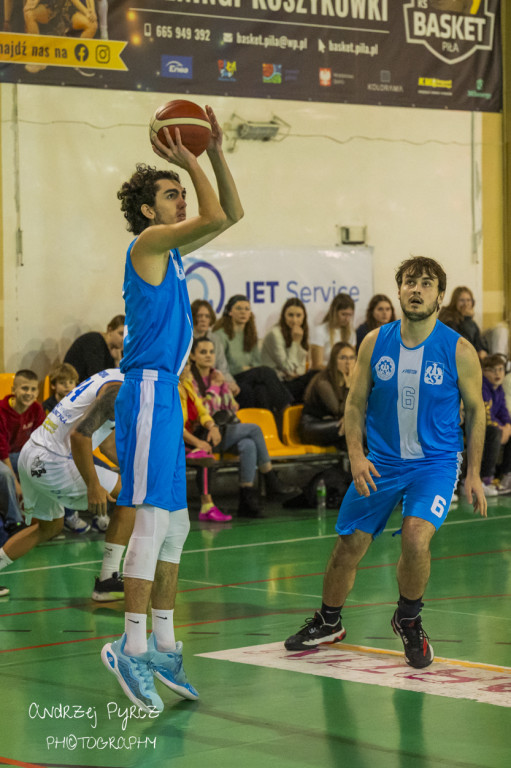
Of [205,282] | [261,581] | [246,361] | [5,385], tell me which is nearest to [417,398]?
[261,581]

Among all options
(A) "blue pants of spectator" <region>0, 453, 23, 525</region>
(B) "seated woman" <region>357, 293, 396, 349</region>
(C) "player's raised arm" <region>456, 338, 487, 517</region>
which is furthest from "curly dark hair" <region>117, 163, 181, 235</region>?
(B) "seated woman" <region>357, 293, 396, 349</region>

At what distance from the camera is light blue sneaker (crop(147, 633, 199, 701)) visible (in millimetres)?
5059

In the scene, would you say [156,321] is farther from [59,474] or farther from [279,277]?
[279,277]

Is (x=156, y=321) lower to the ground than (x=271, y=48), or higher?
lower

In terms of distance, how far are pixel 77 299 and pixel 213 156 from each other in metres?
7.50

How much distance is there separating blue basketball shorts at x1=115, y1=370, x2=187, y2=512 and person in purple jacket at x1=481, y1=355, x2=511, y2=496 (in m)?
7.86

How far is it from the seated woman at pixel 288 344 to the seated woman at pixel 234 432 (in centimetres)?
146

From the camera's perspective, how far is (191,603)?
7.39 metres

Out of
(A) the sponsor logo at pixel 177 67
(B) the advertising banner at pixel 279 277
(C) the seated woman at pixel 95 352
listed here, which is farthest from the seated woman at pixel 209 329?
(A) the sponsor logo at pixel 177 67

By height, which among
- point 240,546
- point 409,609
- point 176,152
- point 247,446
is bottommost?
point 240,546

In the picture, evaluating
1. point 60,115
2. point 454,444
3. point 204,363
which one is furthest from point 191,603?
point 60,115

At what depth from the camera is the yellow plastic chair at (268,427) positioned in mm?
12148

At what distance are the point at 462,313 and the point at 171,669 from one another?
30.8 feet

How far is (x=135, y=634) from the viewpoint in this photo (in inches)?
195
